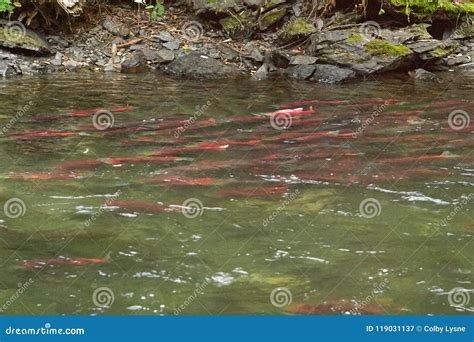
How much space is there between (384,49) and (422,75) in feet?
3.26

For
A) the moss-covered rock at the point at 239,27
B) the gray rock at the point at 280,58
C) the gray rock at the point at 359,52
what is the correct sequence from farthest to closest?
the moss-covered rock at the point at 239,27, the gray rock at the point at 280,58, the gray rock at the point at 359,52

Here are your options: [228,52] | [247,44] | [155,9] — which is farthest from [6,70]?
[247,44]

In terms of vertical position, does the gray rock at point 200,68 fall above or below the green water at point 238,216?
below

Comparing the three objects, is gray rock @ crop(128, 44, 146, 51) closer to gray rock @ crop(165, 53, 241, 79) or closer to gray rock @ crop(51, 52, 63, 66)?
gray rock @ crop(165, 53, 241, 79)

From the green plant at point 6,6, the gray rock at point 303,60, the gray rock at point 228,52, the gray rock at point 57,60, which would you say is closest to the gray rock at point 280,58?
the gray rock at point 303,60

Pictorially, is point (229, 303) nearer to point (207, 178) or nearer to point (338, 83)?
point (207, 178)

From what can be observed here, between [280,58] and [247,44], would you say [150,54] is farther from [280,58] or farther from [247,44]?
[280,58]

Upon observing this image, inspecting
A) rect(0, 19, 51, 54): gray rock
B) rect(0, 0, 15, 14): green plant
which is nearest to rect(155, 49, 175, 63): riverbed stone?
rect(0, 19, 51, 54): gray rock

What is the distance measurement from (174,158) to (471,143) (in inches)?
132

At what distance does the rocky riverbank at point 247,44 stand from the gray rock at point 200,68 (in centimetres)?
2

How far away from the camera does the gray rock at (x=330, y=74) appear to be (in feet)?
39.8

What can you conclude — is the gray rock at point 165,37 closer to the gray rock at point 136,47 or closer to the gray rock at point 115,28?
the gray rock at point 136,47

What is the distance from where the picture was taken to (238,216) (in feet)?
15.8

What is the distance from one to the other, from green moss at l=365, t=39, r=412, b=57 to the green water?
4.43 m
